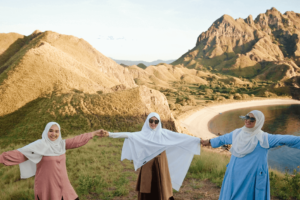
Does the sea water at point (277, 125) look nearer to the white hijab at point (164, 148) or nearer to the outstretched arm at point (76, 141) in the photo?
the white hijab at point (164, 148)

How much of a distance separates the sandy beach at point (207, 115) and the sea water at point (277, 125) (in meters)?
1.58

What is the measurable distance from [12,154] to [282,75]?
11822 cm

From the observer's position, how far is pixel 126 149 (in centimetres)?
503

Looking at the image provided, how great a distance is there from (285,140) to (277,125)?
1795 inches

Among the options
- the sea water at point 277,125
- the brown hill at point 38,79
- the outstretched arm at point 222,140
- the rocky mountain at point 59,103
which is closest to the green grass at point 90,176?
the outstretched arm at point 222,140

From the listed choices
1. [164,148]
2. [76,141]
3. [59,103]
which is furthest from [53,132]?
[59,103]

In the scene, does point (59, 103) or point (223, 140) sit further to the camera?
point (59, 103)

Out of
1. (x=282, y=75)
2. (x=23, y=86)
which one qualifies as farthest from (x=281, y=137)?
(x=282, y=75)

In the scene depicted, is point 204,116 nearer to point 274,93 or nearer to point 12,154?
point 274,93

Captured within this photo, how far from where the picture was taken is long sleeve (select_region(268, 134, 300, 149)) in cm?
328

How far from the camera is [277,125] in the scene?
41188 mm

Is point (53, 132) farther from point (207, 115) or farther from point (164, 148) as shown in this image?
Result: point (207, 115)

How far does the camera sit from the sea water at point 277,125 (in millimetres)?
23259

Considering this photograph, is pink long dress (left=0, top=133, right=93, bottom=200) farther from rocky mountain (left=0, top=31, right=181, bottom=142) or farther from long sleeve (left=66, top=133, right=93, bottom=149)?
rocky mountain (left=0, top=31, right=181, bottom=142)
